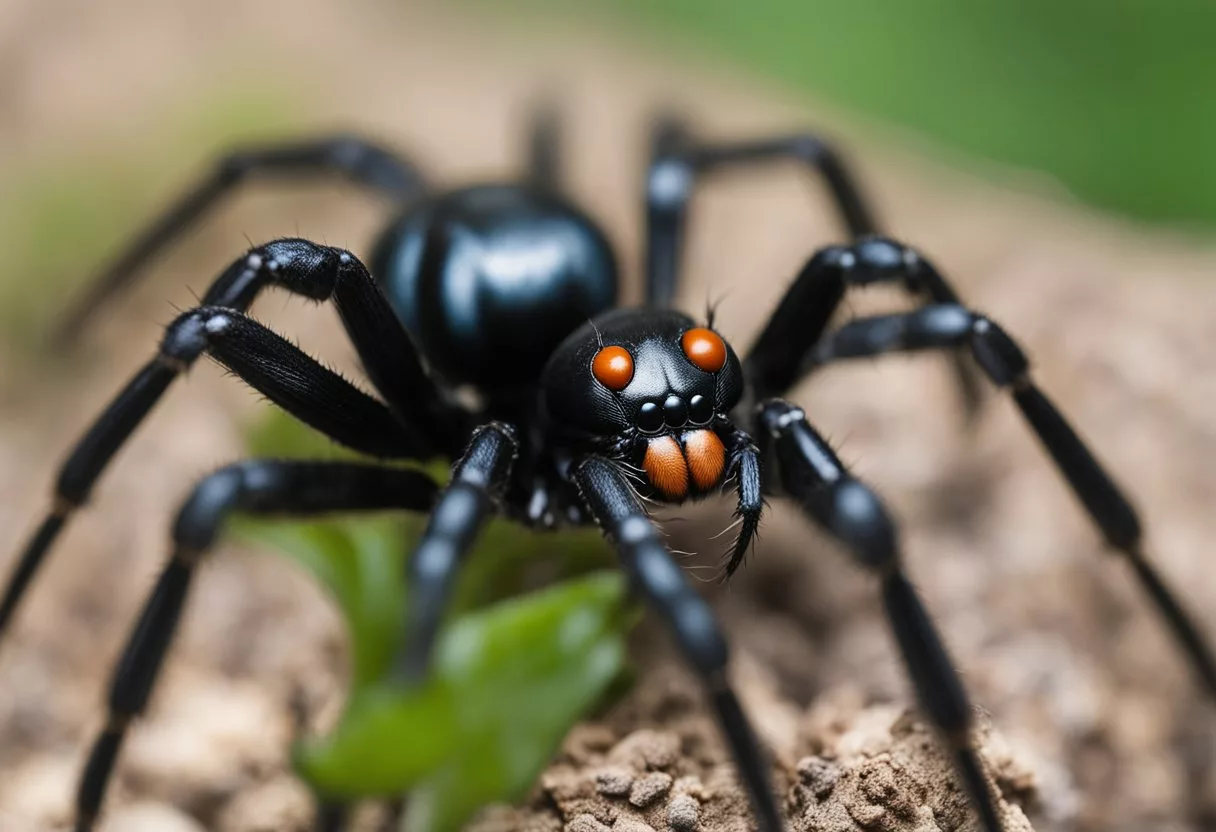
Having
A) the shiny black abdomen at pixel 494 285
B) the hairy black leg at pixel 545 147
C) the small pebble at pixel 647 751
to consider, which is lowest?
the small pebble at pixel 647 751

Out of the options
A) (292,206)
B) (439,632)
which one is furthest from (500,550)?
(292,206)

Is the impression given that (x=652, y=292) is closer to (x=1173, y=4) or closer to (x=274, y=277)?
Answer: (x=274, y=277)

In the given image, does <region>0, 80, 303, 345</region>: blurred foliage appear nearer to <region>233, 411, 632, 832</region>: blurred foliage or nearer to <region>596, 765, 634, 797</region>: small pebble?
<region>233, 411, 632, 832</region>: blurred foliage

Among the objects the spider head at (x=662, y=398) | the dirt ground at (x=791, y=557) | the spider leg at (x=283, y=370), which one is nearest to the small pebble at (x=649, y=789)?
the dirt ground at (x=791, y=557)

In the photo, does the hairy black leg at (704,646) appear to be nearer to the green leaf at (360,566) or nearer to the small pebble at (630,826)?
the small pebble at (630,826)

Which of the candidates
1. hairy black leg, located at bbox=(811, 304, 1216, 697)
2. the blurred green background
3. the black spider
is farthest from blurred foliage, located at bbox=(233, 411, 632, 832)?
the blurred green background

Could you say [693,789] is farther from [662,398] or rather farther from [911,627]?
[662,398]
